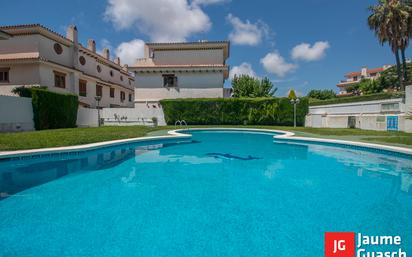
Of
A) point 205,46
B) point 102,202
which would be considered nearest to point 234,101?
point 205,46

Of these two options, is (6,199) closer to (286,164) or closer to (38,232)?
(38,232)

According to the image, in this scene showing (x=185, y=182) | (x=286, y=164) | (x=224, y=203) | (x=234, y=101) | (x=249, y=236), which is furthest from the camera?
(x=234, y=101)

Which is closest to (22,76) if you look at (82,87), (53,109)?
(82,87)

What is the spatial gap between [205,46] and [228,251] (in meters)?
27.7

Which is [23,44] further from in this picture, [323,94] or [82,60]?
[323,94]

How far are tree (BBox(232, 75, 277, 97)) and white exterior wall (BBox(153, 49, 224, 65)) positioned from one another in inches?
333

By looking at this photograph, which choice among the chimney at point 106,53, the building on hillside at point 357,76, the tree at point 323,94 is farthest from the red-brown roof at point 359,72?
the chimney at point 106,53

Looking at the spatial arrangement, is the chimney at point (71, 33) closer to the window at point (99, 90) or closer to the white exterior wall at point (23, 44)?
the white exterior wall at point (23, 44)

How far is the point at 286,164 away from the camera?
789cm

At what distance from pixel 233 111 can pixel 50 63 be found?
65.6 feet

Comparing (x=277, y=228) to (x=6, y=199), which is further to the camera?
(x=6, y=199)

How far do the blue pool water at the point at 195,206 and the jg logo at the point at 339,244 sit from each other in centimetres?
13

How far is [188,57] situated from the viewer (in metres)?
27.6

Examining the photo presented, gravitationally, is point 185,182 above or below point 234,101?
below
